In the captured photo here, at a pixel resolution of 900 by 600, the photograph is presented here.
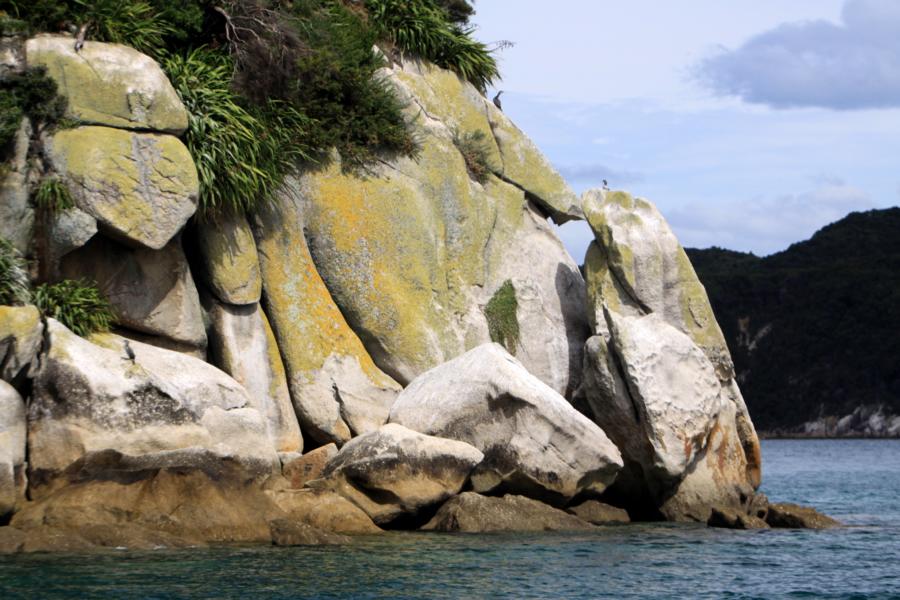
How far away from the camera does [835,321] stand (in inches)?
3607

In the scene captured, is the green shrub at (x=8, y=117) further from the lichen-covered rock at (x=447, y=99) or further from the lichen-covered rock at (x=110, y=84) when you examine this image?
the lichen-covered rock at (x=447, y=99)

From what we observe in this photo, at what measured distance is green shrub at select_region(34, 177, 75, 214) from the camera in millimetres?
20312

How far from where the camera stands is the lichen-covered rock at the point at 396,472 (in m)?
21.1

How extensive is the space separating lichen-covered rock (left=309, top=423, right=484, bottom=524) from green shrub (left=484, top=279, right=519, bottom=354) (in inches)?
210

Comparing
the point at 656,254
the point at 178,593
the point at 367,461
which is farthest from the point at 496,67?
the point at 178,593

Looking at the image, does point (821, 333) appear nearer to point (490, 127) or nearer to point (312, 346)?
point (490, 127)

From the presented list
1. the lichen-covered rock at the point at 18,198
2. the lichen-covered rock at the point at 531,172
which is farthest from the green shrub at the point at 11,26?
the lichen-covered rock at the point at 531,172

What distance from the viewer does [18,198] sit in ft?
66.6

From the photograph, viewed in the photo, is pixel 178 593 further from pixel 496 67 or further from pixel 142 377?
pixel 496 67

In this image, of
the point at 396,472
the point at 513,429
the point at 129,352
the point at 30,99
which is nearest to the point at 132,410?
the point at 129,352

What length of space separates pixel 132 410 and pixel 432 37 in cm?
1228

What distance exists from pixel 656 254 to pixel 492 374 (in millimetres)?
A: 6160

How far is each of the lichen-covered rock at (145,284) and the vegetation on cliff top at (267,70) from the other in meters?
1.25

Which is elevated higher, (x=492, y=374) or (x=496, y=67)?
(x=496, y=67)
